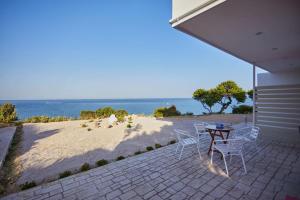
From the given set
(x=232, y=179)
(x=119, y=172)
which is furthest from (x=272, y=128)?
(x=119, y=172)

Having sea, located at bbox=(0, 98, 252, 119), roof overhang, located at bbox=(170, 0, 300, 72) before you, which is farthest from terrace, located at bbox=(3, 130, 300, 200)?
sea, located at bbox=(0, 98, 252, 119)

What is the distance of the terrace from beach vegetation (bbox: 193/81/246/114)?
1072cm

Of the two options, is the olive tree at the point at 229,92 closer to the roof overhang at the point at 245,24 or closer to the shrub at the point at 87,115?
the roof overhang at the point at 245,24

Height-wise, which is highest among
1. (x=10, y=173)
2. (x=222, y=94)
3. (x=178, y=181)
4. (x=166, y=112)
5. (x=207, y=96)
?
(x=222, y=94)

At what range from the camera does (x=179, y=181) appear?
266cm

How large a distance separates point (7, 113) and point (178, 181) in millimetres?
11522

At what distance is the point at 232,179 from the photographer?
271cm

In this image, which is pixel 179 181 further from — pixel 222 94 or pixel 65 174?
pixel 222 94

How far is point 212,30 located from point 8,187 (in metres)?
4.61

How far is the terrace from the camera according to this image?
Answer: 7.55 feet

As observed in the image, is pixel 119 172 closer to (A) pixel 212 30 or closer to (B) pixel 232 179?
(B) pixel 232 179

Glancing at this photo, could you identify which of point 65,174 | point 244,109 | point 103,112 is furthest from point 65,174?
point 244,109

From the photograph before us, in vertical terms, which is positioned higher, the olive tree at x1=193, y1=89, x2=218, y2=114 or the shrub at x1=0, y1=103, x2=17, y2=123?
the olive tree at x1=193, y1=89, x2=218, y2=114

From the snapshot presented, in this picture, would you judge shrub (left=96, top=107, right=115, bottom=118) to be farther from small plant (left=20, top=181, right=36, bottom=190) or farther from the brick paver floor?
small plant (left=20, top=181, right=36, bottom=190)
